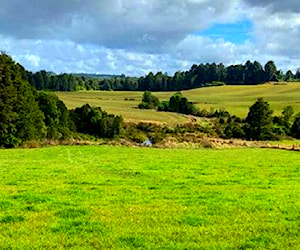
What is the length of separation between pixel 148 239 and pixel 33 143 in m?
41.6

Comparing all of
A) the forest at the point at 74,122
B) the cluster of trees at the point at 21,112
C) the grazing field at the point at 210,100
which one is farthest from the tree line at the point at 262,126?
the cluster of trees at the point at 21,112

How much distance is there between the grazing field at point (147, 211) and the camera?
32.9ft

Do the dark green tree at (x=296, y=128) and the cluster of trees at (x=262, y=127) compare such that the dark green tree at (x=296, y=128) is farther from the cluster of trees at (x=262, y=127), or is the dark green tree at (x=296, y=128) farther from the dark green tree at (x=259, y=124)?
the dark green tree at (x=259, y=124)

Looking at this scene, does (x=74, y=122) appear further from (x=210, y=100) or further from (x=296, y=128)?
(x=210, y=100)

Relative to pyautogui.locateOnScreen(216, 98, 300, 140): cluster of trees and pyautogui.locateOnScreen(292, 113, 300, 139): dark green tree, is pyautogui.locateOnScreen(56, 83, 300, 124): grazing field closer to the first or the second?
pyautogui.locateOnScreen(216, 98, 300, 140): cluster of trees

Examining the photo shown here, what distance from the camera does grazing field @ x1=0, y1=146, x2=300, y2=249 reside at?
1003 centimetres

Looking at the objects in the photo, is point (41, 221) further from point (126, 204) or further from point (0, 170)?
point (0, 170)

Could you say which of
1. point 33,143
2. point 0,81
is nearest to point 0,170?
point 33,143

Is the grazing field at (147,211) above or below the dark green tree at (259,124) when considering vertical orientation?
above

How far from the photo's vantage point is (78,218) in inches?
473

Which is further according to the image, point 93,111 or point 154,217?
point 93,111

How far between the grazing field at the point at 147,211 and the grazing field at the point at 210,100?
8776 centimetres

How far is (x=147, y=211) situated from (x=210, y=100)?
493 feet

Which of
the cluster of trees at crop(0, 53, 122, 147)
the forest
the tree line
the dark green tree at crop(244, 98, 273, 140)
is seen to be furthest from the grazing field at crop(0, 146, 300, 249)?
the tree line
